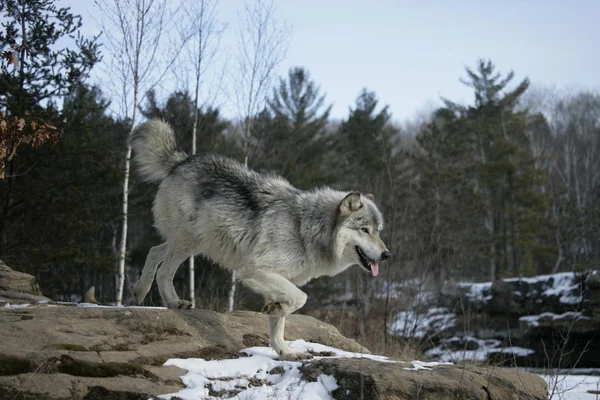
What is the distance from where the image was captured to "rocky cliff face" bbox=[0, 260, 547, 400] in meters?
3.75

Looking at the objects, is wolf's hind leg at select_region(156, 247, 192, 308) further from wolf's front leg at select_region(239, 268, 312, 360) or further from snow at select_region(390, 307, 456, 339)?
snow at select_region(390, 307, 456, 339)

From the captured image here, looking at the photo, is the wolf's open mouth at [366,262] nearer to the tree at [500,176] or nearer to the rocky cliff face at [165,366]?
the rocky cliff face at [165,366]

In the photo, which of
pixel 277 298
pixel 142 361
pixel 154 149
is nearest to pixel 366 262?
pixel 277 298

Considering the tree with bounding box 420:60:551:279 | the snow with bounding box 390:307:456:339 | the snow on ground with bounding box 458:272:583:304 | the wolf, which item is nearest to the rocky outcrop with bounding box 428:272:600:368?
the snow on ground with bounding box 458:272:583:304

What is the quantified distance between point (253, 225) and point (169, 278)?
53.3 inches

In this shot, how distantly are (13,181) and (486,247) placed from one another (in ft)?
82.5

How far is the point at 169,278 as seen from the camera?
604cm

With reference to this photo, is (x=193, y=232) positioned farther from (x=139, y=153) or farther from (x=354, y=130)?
(x=354, y=130)

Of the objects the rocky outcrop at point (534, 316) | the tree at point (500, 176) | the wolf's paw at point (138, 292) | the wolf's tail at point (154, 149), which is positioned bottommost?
the rocky outcrop at point (534, 316)

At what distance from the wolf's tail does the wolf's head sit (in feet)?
7.36

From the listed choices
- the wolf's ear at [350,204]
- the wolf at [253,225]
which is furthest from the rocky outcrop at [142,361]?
the wolf's ear at [350,204]

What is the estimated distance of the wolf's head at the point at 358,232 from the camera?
18.0 ft

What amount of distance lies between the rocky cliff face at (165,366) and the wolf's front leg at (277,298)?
185 mm

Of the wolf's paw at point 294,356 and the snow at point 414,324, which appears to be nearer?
the wolf's paw at point 294,356
